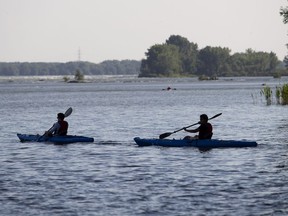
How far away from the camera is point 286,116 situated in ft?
194

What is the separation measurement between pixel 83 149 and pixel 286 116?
27.3m

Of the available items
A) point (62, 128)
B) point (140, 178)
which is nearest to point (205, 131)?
point (62, 128)

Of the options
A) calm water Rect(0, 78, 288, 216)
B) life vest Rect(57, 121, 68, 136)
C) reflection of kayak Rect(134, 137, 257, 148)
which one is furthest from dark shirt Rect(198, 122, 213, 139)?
life vest Rect(57, 121, 68, 136)

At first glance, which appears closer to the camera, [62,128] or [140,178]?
[140,178]

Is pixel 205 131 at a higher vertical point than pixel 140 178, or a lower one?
higher

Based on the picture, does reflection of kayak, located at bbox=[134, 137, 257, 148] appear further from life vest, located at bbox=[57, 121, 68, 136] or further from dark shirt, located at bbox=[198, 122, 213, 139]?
life vest, located at bbox=[57, 121, 68, 136]

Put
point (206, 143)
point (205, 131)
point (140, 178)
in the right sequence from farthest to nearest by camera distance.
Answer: point (206, 143), point (205, 131), point (140, 178)

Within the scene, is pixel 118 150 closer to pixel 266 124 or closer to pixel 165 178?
pixel 165 178

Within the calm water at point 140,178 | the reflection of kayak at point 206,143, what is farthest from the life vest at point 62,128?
the reflection of kayak at point 206,143

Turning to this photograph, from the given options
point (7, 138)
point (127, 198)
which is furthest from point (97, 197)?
point (7, 138)

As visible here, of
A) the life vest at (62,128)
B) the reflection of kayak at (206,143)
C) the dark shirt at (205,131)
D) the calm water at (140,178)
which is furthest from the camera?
the life vest at (62,128)

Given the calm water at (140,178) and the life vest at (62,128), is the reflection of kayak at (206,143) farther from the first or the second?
the life vest at (62,128)

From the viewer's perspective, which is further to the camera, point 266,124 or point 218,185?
point 266,124

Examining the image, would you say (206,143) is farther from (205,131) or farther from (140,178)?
(140,178)
